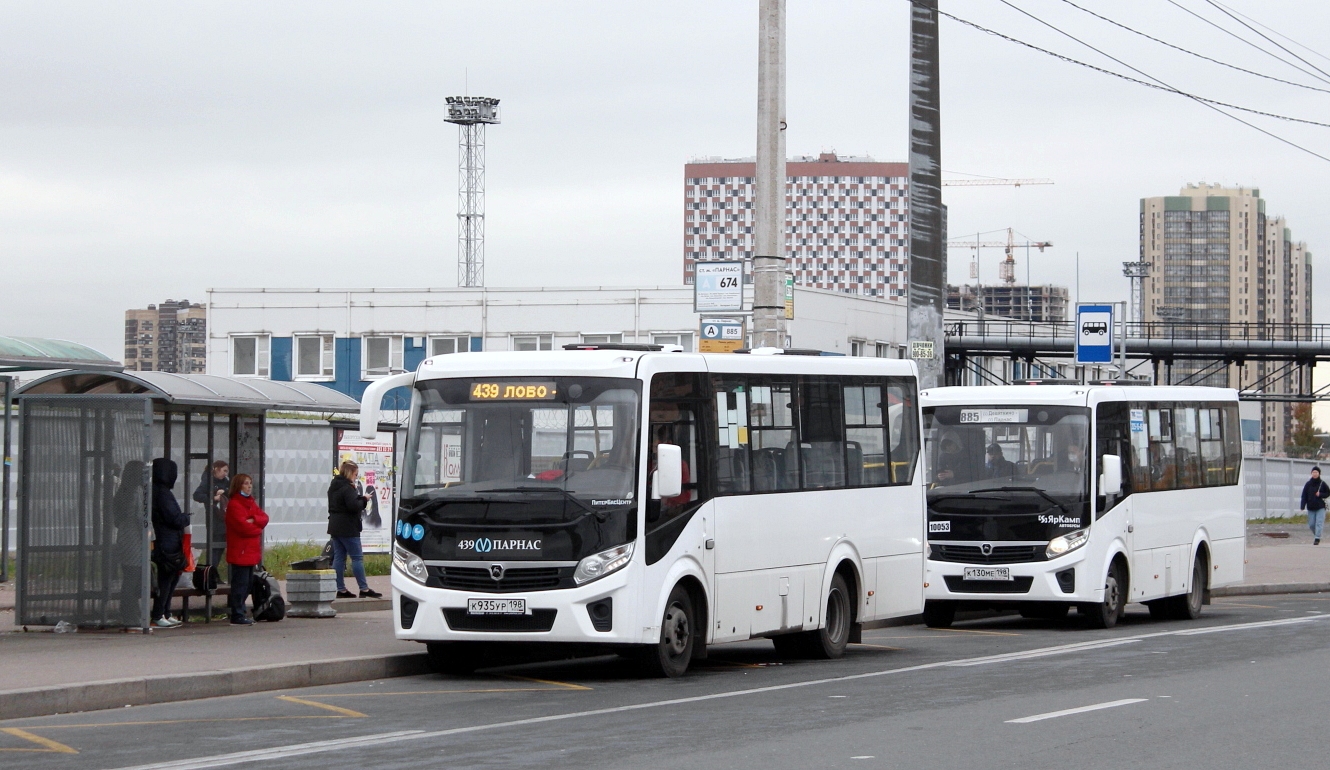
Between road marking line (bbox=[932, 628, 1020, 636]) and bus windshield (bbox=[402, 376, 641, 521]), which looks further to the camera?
road marking line (bbox=[932, 628, 1020, 636])

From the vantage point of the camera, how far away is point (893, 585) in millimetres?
17438

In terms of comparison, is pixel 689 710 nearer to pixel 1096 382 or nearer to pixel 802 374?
pixel 802 374

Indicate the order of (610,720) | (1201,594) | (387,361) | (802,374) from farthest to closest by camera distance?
(387,361)
(1201,594)
(802,374)
(610,720)

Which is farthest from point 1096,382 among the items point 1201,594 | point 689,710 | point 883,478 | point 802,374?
point 689,710

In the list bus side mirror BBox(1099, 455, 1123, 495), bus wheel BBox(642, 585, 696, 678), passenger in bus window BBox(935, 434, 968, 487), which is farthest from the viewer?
passenger in bus window BBox(935, 434, 968, 487)

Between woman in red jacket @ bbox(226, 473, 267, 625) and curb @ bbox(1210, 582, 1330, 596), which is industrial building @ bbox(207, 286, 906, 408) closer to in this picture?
curb @ bbox(1210, 582, 1330, 596)

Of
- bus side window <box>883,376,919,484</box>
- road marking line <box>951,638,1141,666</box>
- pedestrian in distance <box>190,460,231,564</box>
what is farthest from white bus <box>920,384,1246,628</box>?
pedestrian in distance <box>190,460,231,564</box>

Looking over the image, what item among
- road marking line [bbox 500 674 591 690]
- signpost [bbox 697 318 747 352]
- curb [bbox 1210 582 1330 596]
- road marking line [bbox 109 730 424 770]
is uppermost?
signpost [bbox 697 318 747 352]

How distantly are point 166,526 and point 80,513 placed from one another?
0.78m

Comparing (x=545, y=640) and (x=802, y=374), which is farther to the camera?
(x=802, y=374)

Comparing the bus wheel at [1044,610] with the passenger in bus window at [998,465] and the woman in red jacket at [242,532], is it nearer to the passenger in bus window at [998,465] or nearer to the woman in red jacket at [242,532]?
the passenger in bus window at [998,465]

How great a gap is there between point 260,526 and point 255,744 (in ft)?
24.0

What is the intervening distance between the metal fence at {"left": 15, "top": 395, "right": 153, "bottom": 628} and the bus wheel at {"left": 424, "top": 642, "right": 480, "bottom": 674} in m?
3.20

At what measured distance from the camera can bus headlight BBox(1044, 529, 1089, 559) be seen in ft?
64.6
